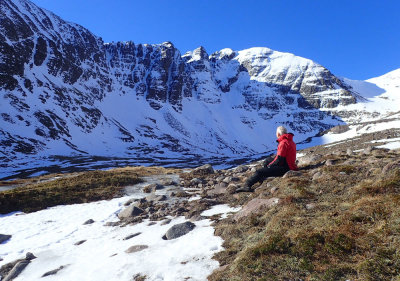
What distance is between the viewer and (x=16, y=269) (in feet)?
28.9

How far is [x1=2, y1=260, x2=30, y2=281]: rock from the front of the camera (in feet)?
27.9

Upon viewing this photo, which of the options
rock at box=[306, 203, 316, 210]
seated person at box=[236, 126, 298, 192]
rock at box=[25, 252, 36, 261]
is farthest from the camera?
seated person at box=[236, 126, 298, 192]

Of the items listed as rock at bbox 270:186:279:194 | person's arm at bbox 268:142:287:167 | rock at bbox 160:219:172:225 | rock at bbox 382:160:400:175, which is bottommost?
rock at bbox 160:219:172:225

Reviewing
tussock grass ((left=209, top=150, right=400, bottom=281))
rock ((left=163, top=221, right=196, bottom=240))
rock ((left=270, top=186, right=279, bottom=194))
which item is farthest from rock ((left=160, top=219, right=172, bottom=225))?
rock ((left=270, top=186, right=279, bottom=194))

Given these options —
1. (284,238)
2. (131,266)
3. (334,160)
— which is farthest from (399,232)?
(334,160)

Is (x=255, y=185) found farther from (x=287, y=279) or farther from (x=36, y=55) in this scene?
(x=36, y=55)

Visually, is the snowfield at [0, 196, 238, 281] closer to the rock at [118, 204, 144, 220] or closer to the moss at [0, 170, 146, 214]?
the rock at [118, 204, 144, 220]

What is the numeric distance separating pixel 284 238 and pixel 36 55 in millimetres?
192949

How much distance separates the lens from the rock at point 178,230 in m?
9.37

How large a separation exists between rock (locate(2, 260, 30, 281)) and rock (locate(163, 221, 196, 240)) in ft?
16.0

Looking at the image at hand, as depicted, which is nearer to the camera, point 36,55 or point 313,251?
point 313,251

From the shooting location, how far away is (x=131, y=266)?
7.65 metres

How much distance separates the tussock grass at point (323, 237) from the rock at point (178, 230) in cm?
138

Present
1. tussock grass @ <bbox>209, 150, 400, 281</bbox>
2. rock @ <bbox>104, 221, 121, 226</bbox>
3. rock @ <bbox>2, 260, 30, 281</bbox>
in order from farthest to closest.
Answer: rock @ <bbox>104, 221, 121, 226</bbox> → rock @ <bbox>2, 260, 30, 281</bbox> → tussock grass @ <bbox>209, 150, 400, 281</bbox>
